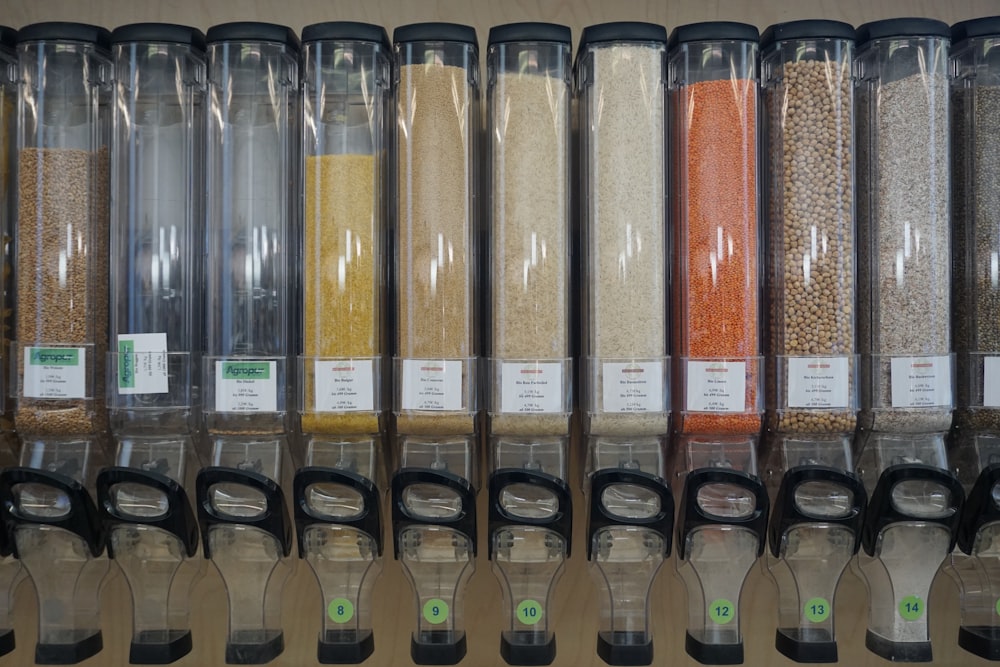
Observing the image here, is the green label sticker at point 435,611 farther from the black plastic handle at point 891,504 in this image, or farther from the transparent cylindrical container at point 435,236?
the black plastic handle at point 891,504

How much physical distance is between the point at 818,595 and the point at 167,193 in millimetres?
1014

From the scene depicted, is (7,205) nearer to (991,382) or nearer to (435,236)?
(435,236)

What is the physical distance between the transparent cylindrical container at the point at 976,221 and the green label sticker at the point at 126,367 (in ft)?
3.64

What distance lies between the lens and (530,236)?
1070 mm

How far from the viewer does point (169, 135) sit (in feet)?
3.65

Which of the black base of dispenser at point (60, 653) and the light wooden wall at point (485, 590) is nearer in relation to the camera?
the black base of dispenser at point (60, 653)

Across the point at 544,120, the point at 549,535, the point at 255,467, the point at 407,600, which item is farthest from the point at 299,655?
the point at 544,120

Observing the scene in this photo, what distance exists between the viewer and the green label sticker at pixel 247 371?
41.3 inches

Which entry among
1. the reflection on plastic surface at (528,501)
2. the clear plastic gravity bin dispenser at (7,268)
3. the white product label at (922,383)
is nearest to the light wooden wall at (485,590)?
the clear plastic gravity bin dispenser at (7,268)

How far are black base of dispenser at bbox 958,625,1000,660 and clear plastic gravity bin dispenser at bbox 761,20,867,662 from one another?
20 centimetres

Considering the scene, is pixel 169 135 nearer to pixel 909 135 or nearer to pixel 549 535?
pixel 549 535

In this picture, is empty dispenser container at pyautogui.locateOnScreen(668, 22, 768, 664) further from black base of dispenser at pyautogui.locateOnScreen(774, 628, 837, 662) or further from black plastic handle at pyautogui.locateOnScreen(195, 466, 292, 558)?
black plastic handle at pyautogui.locateOnScreen(195, 466, 292, 558)

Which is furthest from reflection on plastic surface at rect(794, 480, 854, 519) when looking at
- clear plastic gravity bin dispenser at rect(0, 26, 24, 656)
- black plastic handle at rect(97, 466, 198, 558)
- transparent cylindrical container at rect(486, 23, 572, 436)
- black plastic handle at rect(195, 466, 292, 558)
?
clear plastic gravity bin dispenser at rect(0, 26, 24, 656)

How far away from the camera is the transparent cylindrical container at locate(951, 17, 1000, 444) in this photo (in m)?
1.07
